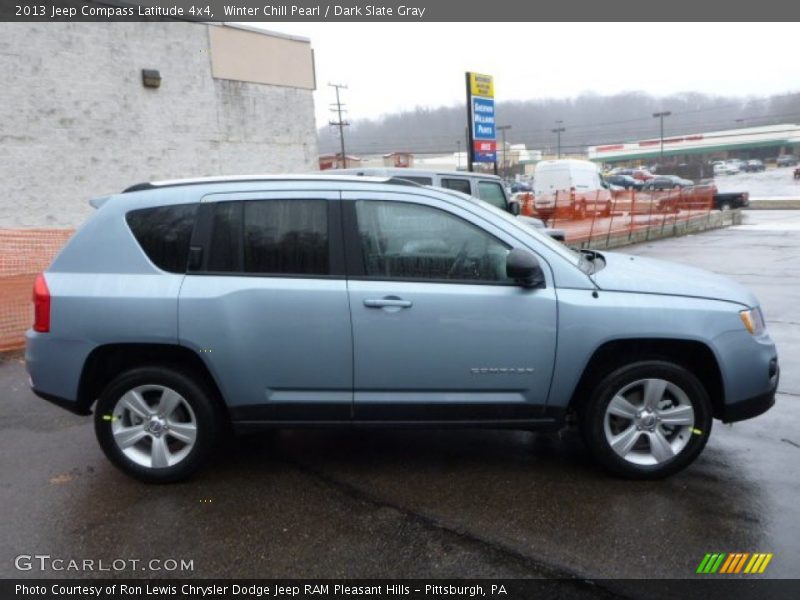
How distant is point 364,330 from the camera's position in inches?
143

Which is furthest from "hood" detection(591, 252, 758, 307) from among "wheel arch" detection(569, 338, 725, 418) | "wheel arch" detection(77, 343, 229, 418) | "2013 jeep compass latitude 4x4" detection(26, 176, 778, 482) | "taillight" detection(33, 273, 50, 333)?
"taillight" detection(33, 273, 50, 333)

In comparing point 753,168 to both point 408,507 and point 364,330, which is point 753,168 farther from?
point 408,507

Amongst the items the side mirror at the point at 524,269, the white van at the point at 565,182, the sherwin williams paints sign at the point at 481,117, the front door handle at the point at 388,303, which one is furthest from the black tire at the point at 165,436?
the white van at the point at 565,182

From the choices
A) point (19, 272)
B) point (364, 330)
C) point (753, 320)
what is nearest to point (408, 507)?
point (364, 330)

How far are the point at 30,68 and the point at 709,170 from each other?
73267 millimetres

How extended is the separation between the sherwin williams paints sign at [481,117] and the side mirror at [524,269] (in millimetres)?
12476

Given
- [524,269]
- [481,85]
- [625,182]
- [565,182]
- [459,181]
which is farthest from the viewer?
[625,182]

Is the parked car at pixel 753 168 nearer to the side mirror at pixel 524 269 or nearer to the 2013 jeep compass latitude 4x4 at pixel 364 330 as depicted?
the 2013 jeep compass latitude 4x4 at pixel 364 330

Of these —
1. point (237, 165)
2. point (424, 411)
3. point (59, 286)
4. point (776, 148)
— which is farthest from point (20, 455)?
point (776, 148)

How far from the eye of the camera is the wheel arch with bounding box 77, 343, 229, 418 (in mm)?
3789

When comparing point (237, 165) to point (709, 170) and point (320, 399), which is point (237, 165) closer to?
point (320, 399)

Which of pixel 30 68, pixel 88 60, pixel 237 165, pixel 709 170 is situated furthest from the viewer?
pixel 709 170

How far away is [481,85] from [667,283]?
13.4 m

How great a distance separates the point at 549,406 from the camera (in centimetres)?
372
